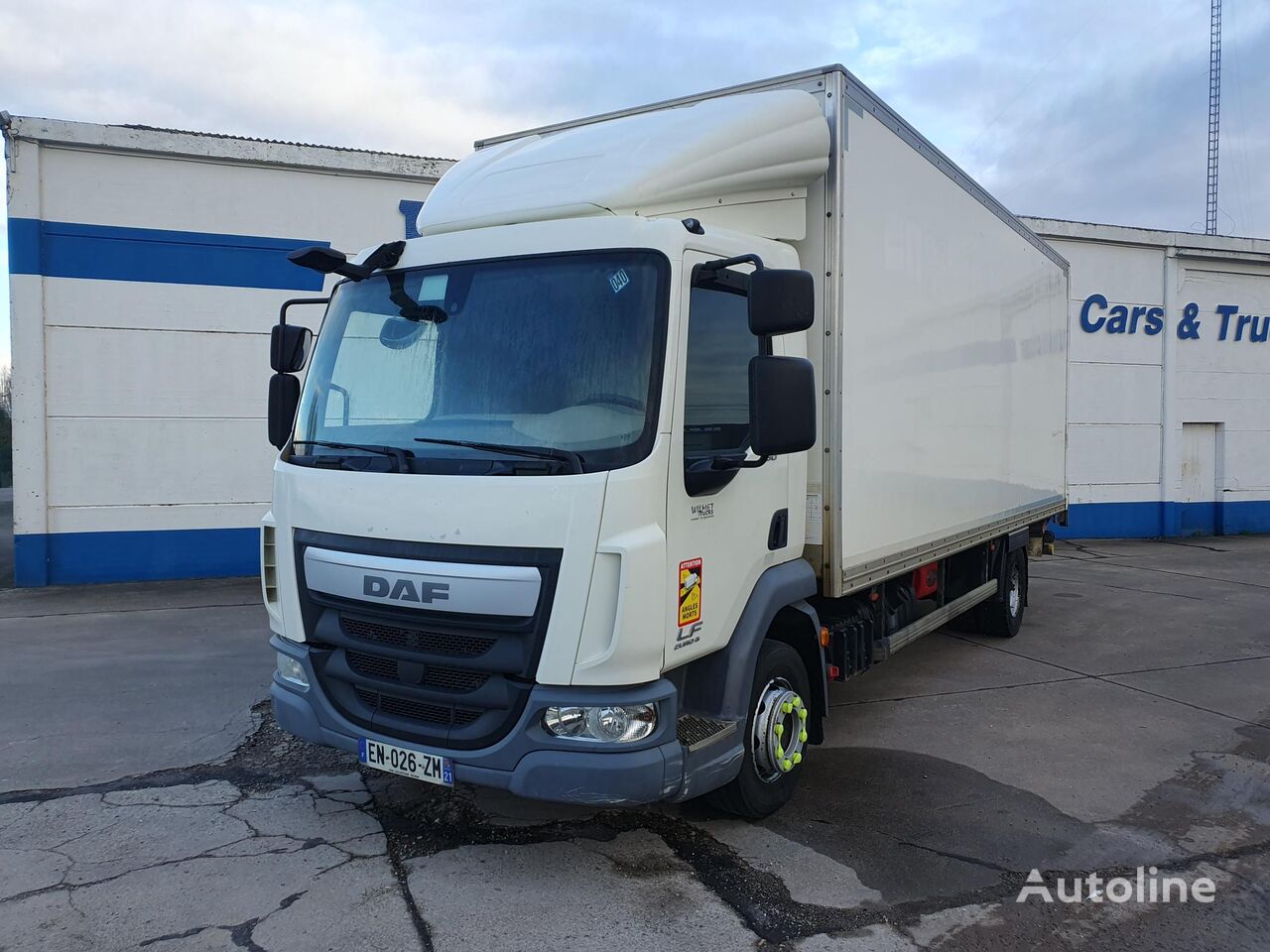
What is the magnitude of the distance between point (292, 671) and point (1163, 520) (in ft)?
55.4

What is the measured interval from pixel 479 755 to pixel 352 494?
1140 millimetres

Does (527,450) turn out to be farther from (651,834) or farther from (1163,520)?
(1163,520)

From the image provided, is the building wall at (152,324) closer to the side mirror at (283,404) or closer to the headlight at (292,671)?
the side mirror at (283,404)

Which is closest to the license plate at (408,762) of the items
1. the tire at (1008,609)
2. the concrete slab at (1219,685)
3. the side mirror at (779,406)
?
the side mirror at (779,406)

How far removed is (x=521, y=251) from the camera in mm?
3834

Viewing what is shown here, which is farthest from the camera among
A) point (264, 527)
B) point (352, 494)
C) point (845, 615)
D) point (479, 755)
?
point (845, 615)

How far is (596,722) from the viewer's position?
3391 mm

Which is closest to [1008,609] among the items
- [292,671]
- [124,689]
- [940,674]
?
[940,674]

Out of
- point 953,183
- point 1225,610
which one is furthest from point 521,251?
point 1225,610

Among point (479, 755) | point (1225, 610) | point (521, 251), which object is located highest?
point (521, 251)

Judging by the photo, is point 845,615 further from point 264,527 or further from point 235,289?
point 235,289

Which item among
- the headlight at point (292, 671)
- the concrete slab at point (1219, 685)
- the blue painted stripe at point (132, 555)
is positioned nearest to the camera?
the headlight at point (292, 671)

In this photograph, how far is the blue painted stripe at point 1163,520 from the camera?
16.3 m

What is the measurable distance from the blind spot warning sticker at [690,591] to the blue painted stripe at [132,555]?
29.4 ft
